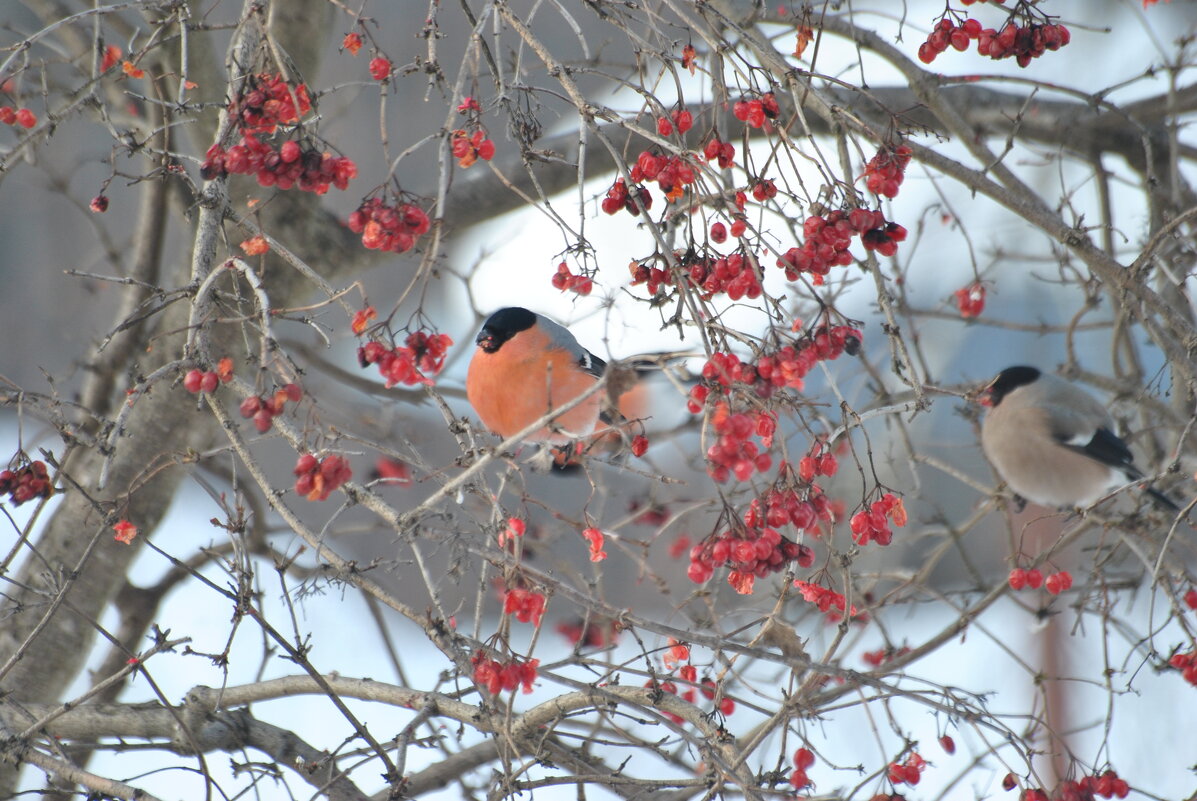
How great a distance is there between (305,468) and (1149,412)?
232cm

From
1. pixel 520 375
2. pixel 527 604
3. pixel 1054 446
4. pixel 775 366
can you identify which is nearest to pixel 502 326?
pixel 520 375

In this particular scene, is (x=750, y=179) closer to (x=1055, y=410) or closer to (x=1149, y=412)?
(x=1149, y=412)

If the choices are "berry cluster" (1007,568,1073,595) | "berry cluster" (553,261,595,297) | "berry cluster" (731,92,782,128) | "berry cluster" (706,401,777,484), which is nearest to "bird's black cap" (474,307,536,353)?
"berry cluster" (553,261,595,297)

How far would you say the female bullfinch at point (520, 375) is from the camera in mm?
2594

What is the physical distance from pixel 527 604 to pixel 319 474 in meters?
0.33

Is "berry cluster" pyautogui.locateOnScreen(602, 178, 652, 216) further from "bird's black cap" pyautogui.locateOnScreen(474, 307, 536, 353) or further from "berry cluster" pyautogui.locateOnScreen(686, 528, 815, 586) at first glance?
A: "bird's black cap" pyautogui.locateOnScreen(474, 307, 536, 353)

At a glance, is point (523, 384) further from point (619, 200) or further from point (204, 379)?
point (204, 379)

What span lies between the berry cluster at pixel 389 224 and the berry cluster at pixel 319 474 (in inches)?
11.9

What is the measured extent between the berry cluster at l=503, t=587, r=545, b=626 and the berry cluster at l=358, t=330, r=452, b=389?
0.30 meters

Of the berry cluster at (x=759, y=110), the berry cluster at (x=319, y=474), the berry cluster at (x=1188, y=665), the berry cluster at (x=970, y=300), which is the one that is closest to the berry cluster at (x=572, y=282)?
the berry cluster at (x=759, y=110)

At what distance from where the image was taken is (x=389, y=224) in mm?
1409

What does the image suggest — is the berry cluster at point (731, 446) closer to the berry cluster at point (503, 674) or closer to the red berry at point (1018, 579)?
the berry cluster at point (503, 674)

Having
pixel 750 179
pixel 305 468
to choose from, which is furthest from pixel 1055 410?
pixel 305 468

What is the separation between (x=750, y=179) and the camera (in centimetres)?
146
